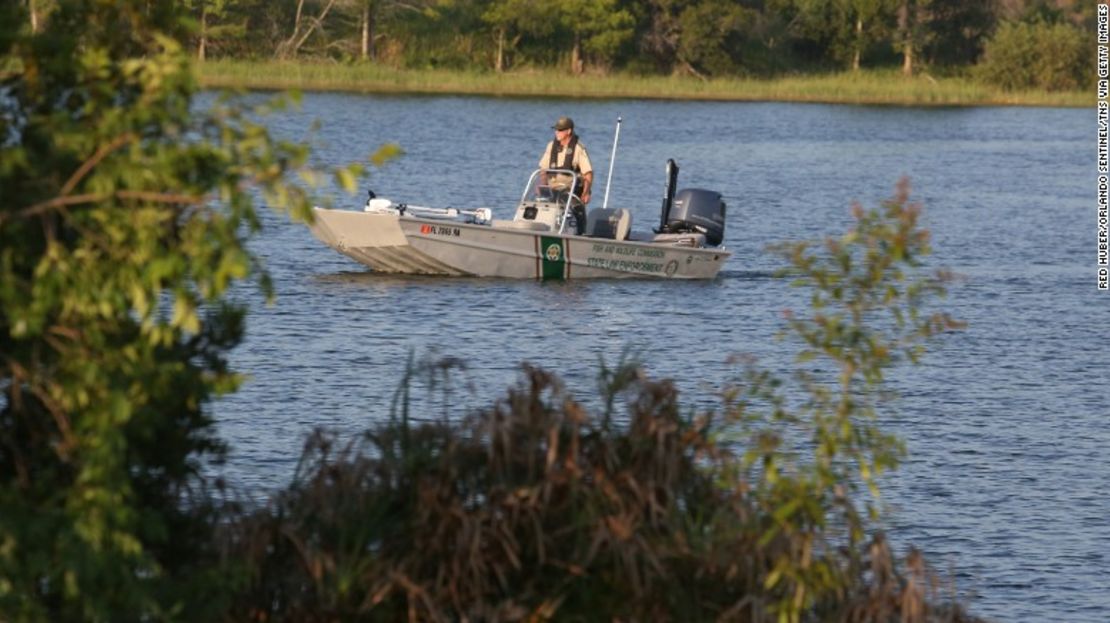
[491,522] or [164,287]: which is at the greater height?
[164,287]

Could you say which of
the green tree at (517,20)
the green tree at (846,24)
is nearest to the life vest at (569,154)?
the green tree at (517,20)

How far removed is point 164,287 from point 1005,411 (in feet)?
44.7

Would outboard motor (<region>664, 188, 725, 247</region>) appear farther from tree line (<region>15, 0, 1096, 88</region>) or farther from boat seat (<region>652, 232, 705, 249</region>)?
tree line (<region>15, 0, 1096, 88</region>)

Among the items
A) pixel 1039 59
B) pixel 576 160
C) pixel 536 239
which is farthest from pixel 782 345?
pixel 1039 59

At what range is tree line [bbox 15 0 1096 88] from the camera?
3191 inches

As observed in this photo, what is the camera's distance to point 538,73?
8200 centimetres

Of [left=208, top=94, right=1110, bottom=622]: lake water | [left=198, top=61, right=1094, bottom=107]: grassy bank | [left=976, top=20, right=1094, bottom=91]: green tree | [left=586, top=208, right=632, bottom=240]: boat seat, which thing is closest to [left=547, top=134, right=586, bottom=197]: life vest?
[left=586, top=208, right=632, bottom=240]: boat seat

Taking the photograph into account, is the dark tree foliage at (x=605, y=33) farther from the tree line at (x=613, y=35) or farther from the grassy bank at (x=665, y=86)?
the grassy bank at (x=665, y=86)

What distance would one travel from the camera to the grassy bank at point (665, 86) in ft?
248

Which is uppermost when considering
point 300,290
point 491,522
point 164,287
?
point 164,287

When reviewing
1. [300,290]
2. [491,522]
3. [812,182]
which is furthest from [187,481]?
[812,182]

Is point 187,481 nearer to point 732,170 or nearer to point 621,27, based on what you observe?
point 732,170

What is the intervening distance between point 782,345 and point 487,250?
13.4 feet

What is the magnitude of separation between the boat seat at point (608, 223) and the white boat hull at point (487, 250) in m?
0.22
